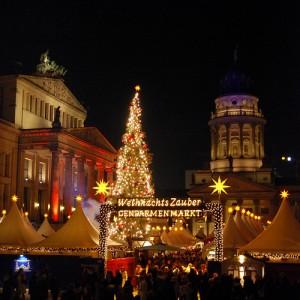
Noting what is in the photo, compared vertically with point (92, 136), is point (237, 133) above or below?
above

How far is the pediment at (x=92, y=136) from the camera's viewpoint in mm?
68188

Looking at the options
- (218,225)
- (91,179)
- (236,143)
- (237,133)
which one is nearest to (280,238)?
(218,225)

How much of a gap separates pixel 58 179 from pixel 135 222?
19.8 m

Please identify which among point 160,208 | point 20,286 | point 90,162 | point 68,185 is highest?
point 90,162

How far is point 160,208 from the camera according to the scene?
31.8 metres

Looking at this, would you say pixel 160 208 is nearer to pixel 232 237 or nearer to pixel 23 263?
pixel 232 237

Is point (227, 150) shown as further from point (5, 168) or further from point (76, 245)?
point (76, 245)

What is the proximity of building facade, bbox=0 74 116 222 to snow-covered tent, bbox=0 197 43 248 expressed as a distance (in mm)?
24551

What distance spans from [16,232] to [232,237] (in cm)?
1284

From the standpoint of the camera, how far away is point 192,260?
41.6m

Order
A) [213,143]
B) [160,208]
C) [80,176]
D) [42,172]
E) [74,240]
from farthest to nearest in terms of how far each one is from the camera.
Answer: [213,143] < [80,176] < [42,172] < [74,240] < [160,208]

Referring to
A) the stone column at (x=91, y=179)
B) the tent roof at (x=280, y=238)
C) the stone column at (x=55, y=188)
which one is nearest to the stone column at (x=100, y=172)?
the stone column at (x=91, y=179)

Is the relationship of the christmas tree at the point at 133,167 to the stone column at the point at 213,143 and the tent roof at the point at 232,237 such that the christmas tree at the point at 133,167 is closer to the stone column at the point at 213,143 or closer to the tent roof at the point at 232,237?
the tent roof at the point at 232,237

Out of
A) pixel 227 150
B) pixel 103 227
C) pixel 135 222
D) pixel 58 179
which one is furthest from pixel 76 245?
pixel 227 150
